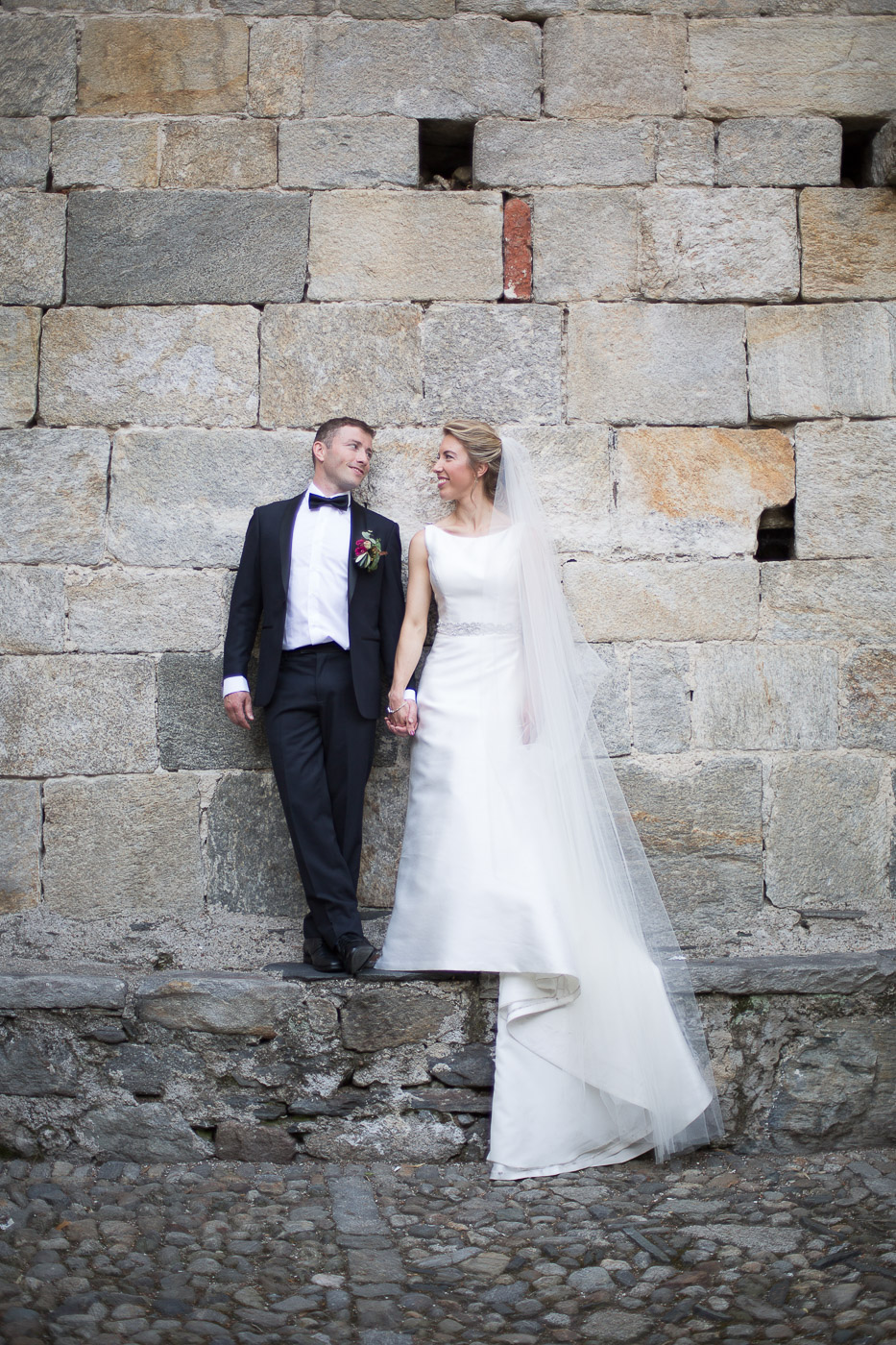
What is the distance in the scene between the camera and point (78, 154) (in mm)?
4109

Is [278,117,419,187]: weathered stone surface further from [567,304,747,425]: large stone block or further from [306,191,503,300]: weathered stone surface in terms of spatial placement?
[567,304,747,425]: large stone block

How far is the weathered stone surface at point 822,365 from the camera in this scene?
4.09 meters

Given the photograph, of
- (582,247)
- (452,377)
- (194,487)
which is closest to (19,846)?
(194,487)

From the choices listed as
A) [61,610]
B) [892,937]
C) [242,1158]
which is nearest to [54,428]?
[61,610]

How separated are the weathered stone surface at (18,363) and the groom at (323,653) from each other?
3.52 feet

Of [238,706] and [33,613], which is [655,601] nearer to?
[238,706]

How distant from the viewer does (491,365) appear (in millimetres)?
4066

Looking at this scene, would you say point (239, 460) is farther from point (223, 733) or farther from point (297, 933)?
point (297, 933)

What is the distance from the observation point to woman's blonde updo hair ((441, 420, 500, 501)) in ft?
12.3

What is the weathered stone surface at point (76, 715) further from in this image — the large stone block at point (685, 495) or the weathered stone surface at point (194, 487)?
the large stone block at point (685, 495)

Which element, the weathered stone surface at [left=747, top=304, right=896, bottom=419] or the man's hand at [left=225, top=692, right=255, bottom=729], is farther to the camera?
the weathered stone surface at [left=747, top=304, right=896, bottom=419]

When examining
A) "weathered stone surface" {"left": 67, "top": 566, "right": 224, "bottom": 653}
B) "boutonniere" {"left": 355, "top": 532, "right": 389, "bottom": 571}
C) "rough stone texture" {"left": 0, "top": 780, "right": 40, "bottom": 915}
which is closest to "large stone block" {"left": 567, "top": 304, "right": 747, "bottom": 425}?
"boutonniere" {"left": 355, "top": 532, "right": 389, "bottom": 571}

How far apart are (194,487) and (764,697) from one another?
2273 millimetres

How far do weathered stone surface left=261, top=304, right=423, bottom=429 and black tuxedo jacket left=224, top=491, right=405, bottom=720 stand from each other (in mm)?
476
